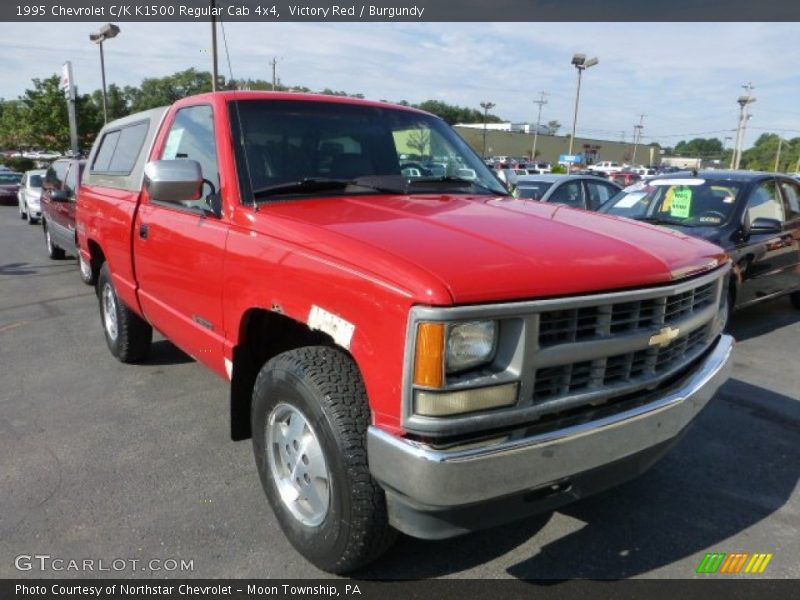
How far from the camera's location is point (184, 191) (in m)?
2.87

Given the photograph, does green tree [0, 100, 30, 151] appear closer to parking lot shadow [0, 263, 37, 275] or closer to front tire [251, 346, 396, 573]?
parking lot shadow [0, 263, 37, 275]

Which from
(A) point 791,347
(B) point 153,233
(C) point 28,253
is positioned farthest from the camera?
(C) point 28,253

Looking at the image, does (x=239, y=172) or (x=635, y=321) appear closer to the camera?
(x=635, y=321)

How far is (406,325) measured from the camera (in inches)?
73.7

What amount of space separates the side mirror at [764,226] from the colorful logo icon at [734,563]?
4.16 m

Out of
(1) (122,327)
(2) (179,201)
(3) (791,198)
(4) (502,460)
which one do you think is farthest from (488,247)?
(3) (791,198)

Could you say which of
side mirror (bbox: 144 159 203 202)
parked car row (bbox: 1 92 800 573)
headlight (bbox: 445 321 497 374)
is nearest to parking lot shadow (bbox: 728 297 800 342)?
parked car row (bbox: 1 92 800 573)

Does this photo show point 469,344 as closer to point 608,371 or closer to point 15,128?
point 608,371

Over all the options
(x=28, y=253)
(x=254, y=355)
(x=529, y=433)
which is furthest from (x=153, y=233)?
(x=28, y=253)

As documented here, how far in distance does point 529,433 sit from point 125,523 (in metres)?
2.01

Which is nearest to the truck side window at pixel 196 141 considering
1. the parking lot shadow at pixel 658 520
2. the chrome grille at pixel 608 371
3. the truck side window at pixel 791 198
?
the chrome grille at pixel 608 371

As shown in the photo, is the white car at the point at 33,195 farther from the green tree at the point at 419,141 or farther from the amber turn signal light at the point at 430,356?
the amber turn signal light at the point at 430,356

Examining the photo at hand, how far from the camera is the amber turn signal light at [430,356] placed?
1837 mm

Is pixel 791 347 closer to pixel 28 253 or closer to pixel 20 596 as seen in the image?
pixel 20 596
